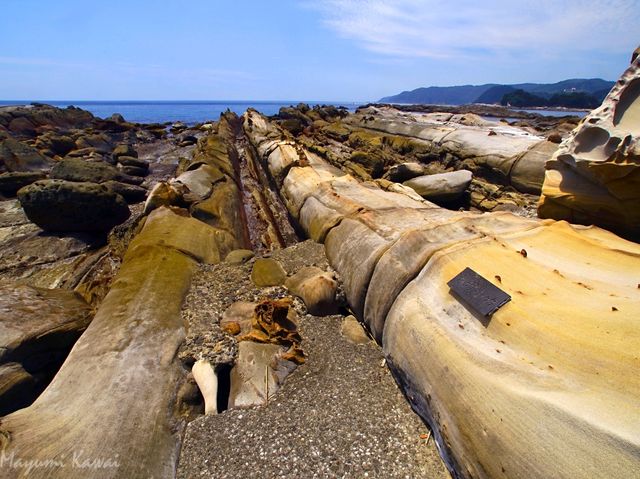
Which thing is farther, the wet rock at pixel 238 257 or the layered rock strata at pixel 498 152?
the layered rock strata at pixel 498 152

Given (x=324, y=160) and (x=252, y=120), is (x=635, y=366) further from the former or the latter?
(x=252, y=120)

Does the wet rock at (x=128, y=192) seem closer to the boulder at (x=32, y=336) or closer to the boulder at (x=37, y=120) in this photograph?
the boulder at (x=32, y=336)

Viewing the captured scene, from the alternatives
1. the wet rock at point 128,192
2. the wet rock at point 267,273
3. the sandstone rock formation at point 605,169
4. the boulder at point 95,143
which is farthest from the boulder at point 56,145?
the sandstone rock formation at point 605,169

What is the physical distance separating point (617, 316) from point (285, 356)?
12.7ft

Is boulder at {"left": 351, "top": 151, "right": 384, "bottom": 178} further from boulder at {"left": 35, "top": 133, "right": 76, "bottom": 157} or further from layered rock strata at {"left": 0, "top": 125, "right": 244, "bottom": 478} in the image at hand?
boulder at {"left": 35, "top": 133, "right": 76, "bottom": 157}

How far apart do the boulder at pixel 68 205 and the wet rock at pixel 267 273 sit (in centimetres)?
590

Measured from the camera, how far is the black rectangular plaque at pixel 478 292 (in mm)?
3676

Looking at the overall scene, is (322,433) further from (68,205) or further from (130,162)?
(130,162)

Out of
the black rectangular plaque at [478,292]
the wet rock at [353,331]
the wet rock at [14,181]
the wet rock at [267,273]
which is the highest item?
the black rectangular plaque at [478,292]

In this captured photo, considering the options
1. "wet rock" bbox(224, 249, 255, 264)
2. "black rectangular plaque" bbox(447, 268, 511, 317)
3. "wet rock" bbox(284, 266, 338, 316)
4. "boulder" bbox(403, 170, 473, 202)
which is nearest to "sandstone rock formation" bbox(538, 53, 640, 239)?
"black rectangular plaque" bbox(447, 268, 511, 317)

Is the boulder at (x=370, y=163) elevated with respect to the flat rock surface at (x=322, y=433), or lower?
elevated

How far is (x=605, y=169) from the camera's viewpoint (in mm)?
5148

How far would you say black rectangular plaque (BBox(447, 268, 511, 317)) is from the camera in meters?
3.68

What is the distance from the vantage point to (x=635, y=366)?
8.63ft
